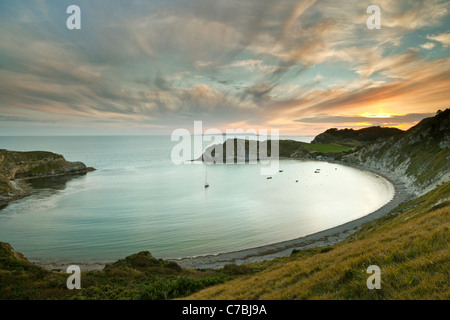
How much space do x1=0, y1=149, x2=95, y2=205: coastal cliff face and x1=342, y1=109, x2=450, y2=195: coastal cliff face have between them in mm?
149284

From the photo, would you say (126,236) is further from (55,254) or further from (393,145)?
(393,145)

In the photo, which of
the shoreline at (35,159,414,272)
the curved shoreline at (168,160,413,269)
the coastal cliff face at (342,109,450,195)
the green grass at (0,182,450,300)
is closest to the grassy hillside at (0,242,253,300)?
the green grass at (0,182,450,300)

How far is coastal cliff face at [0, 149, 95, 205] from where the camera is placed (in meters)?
99.1

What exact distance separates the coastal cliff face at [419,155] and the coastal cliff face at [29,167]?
149284 mm

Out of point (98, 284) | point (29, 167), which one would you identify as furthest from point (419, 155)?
point (29, 167)

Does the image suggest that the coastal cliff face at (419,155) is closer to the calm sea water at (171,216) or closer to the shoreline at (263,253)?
the calm sea water at (171,216)

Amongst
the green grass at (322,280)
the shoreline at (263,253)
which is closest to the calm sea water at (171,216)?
the shoreline at (263,253)

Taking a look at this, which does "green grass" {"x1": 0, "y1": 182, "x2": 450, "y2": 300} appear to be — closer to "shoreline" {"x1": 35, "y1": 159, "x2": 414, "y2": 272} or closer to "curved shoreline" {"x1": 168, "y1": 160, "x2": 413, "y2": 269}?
"shoreline" {"x1": 35, "y1": 159, "x2": 414, "y2": 272}

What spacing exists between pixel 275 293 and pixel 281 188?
3530 inches

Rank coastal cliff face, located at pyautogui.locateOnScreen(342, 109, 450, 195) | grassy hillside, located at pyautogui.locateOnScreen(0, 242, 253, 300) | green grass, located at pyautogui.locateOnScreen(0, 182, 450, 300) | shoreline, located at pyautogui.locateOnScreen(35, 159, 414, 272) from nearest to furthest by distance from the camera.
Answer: green grass, located at pyautogui.locateOnScreen(0, 182, 450, 300) → grassy hillside, located at pyautogui.locateOnScreen(0, 242, 253, 300) → shoreline, located at pyautogui.locateOnScreen(35, 159, 414, 272) → coastal cliff face, located at pyautogui.locateOnScreen(342, 109, 450, 195)

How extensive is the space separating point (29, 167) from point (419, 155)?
201522 millimetres

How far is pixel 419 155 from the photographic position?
3903 inches
